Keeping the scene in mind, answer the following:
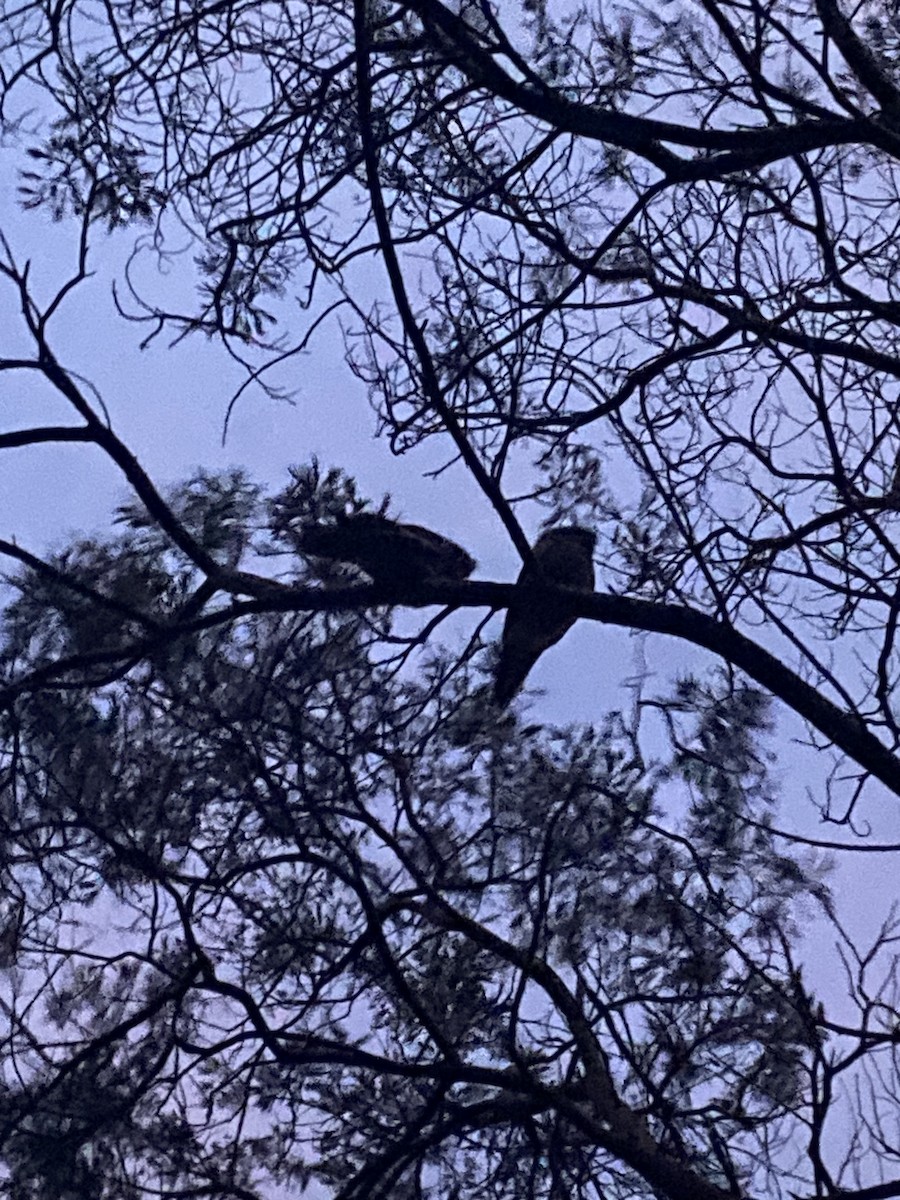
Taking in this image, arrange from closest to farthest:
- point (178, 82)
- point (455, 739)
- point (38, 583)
Result: point (178, 82) < point (38, 583) < point (455, 739)

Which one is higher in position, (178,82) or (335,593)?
(178,82)

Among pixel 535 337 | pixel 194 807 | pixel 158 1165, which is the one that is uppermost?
pixel 535 337

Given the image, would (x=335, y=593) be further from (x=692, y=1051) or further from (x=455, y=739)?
(x=692, y=1051)

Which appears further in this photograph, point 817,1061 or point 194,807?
point 194,807

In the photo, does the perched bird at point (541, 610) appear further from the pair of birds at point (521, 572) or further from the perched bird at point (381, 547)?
the perched bird at point (381, 547)

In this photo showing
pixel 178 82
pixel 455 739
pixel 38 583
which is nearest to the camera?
pixel 178 82

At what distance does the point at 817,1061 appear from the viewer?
136 inches

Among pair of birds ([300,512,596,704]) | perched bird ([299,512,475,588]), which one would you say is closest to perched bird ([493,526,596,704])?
pair of birds ([300,512,596,704])

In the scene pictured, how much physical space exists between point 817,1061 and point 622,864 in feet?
3.13

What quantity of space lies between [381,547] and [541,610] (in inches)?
25.7

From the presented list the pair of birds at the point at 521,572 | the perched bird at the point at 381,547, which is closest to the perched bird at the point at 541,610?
the pair of birds at the point at 521,572

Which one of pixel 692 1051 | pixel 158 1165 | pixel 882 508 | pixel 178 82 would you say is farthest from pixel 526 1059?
pixel 178 82

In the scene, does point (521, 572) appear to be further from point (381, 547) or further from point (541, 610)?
point (381, 547)

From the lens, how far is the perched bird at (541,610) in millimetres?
4039
